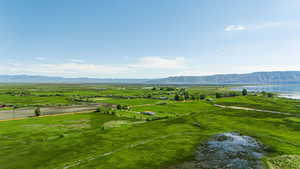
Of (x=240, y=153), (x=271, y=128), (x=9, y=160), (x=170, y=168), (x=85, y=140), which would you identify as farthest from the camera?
(x=271, y=128)

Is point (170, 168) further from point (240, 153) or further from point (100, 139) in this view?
point (100, 139)

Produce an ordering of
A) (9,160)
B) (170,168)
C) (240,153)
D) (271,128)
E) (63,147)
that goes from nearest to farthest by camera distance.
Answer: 1. (170,168)
2. (9,160)
3. (240,153)
4. (63,147)
5. (271,128)

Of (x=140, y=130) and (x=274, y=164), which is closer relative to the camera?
(x=274, y=164)

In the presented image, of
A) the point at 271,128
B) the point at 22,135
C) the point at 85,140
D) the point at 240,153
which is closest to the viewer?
the point at 240,153

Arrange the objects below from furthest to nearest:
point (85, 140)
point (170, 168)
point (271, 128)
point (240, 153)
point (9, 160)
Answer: point (271, 128)
point (85, 140)
point (240, 153)
point (9, 160)
point (170, 168)

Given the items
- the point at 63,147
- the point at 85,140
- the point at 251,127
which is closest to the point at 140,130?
the point at 85,140

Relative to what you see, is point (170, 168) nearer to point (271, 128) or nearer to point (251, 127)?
point (251, 127)

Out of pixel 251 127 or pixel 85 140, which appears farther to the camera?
pixel 251 127

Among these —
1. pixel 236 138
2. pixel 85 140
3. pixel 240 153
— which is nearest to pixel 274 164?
pixel 240 153

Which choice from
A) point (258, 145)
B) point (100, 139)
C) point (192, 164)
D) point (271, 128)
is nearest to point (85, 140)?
point (100, 139)
